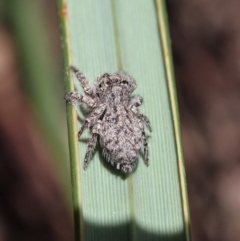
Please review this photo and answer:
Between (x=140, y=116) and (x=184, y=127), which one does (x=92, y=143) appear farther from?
(x=184, y=127)

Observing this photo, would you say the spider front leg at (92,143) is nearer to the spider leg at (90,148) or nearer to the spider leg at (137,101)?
the spider leg at (90,148)

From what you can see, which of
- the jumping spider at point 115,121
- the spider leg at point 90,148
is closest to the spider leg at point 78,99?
the jumping spider at point 115,121

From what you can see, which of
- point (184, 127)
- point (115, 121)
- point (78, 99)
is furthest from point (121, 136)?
point (184, 127)

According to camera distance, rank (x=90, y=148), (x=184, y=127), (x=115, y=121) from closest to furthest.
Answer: (x=90, y=148) < (x=115, y=121) < (x=184, y=127)

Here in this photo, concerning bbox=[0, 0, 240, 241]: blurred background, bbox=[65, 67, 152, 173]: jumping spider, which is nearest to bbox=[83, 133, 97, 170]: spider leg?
bbox=[65, 67, 152, 173]: jumping spider

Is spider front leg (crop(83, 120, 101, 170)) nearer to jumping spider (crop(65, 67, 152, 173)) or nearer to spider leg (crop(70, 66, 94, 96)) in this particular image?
jumping spider (crop(65, 67, 152, 173))

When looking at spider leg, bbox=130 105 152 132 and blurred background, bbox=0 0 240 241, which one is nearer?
spider leg, bbox=130 105 152 132
